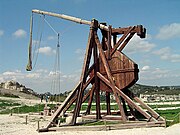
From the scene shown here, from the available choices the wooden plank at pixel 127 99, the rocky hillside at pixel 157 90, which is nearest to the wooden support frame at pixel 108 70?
the wooden plank at pixel 127 99

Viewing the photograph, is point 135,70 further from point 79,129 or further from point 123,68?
point 79,129

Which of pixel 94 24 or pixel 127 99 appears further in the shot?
pixel 94 24

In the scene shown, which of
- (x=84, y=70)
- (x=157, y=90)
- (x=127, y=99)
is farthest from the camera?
(x=157, y=90)

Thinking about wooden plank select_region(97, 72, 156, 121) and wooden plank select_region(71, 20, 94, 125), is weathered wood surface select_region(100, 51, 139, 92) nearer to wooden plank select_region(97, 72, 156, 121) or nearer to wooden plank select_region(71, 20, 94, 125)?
wooden plank select_region(97, 72, 156, 121)

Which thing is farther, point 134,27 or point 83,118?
point 83,118

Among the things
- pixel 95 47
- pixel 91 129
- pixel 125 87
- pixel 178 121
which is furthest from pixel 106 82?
pixel 178 121

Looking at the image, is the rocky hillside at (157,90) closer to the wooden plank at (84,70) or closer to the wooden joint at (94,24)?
the wooden joint at (94,24)

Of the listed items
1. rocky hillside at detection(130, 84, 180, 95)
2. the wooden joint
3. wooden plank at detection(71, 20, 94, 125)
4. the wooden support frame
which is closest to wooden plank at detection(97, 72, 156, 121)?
the wooden support frame

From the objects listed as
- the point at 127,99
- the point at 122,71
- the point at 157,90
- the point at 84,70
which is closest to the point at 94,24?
the point at 84,70

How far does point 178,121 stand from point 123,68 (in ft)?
15.8

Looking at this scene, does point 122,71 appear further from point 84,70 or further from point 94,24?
point 94,24

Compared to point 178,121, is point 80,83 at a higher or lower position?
higher

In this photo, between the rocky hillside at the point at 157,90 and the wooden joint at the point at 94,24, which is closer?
the wooden joint at the point at 94,24

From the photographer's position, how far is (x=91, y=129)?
50.1 ft
